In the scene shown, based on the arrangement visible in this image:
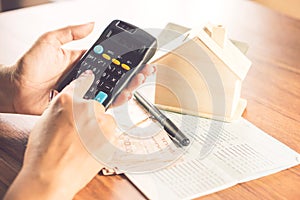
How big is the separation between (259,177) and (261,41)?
586mm

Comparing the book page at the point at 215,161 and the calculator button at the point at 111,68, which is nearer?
the book page at the point at 215,161

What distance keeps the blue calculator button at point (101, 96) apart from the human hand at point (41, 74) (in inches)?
1.9

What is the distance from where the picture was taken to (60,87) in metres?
1.04

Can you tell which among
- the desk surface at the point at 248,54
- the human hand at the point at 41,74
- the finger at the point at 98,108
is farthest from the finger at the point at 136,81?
the desk surface at the point at 248,54

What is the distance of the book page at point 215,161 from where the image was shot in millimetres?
886

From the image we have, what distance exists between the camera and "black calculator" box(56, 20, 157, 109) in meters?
1.01

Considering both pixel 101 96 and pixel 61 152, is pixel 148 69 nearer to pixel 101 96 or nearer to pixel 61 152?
pixel 101 96

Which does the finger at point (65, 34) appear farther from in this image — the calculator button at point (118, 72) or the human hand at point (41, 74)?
the calculator button at point (118, 72)

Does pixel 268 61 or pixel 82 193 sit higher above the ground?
pixel 268 61

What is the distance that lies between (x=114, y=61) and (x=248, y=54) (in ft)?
1.42

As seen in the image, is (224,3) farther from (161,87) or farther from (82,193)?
(82,193)

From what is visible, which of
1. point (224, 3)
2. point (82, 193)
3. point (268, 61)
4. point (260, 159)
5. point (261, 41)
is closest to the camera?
point (82, 193)

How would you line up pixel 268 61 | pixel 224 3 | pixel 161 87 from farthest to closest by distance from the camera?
pixel 224 3
pixel 268 61
pixel 161 87

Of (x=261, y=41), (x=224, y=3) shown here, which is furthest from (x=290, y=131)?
(x=224, y=3)
